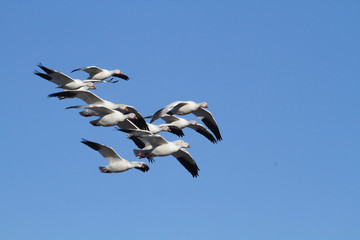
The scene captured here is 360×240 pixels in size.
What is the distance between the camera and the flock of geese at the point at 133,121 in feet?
74.1

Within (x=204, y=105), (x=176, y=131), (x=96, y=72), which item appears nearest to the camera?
(x=204, y=105)

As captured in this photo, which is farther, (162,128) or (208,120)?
(208,120)

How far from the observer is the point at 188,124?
2694 centimetres

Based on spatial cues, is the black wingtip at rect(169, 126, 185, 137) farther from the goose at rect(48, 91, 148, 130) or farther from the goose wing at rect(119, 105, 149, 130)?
the goose at rect(48, 91, 148, 130)

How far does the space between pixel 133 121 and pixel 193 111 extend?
235cm

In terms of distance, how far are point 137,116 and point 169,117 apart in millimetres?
2073

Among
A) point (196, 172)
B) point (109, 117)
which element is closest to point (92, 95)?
point (109, 117)

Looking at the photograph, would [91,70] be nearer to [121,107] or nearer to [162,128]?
[121,107]

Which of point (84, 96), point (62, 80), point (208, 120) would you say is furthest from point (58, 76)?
point (208, 120)

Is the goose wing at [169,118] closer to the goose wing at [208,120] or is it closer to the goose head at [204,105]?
the goose wing at [208,120]

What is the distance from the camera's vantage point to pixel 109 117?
23.4 metres

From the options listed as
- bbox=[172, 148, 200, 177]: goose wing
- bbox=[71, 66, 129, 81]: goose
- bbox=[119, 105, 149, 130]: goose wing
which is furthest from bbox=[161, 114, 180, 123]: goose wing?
bbox=[71, 66, 129, 81]: goose

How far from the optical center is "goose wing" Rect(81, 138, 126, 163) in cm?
2225

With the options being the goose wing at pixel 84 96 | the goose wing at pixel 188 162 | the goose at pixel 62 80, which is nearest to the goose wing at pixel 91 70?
the goose at pixel 62 80
